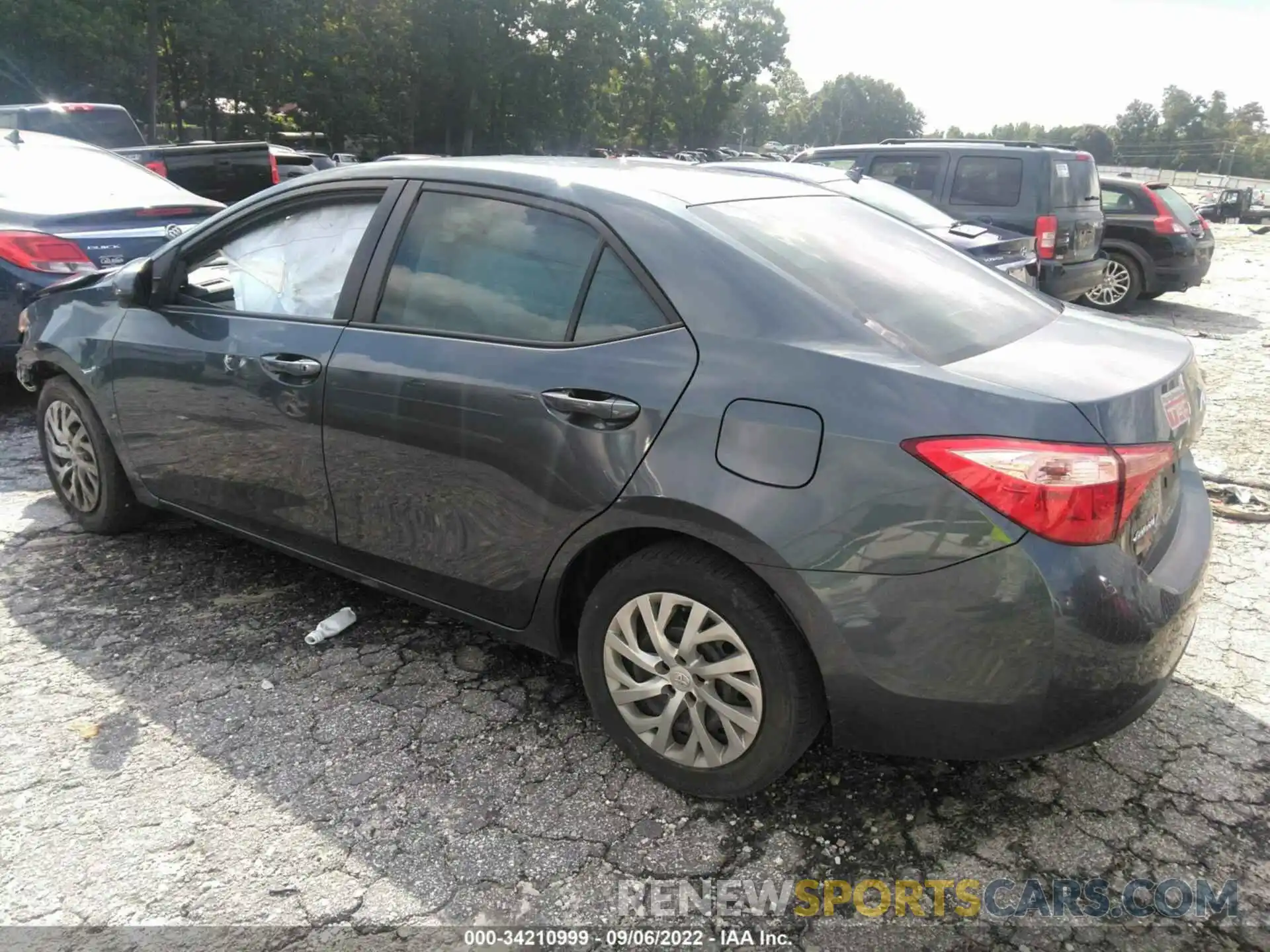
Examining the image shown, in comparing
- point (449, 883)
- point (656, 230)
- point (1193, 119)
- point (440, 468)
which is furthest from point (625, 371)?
point (1193, 119)

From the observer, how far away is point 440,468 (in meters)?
2.78

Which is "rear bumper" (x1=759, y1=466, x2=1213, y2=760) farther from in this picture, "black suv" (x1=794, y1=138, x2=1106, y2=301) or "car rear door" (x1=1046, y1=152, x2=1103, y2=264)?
"car rear door" (x1=1046, y1=152, x2=1103, y2=264)

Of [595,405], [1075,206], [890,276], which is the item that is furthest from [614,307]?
[1075,206]

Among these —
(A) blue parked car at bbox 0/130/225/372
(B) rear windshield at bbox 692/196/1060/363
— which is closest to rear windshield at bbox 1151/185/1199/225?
(B) rear windshield at bbox 692/196/1060/363

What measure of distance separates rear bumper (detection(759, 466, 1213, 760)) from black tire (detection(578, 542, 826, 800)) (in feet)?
0.23

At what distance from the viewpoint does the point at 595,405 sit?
95.8 inches

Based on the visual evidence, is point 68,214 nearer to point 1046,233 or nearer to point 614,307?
point 614,307

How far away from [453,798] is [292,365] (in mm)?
1471

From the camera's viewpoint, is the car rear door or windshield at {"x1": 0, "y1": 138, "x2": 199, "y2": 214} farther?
the car rear door

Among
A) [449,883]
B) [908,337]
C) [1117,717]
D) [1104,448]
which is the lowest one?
[449,883]

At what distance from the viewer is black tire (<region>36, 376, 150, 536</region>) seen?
12.9ft

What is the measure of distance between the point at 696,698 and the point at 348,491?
52.8 inches

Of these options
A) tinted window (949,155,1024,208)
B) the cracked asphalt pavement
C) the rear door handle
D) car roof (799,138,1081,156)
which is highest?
car roof (799,138,1081,156)

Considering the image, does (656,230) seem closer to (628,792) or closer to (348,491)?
(348,491)
